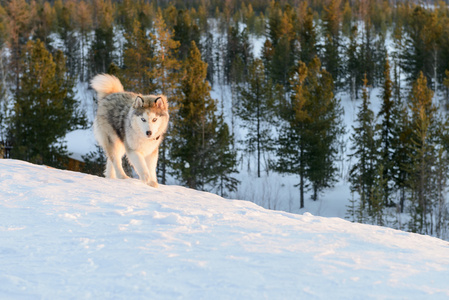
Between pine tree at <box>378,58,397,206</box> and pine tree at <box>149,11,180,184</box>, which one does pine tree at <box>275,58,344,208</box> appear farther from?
pine tree at <box>149,11,180,184</box>

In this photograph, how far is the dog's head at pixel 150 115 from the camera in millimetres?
7422

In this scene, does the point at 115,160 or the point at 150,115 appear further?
the point at 115,160

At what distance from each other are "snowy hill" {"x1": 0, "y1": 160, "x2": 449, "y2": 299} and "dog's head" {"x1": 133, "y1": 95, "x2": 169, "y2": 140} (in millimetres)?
1828

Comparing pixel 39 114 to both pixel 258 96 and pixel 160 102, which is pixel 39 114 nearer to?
pixel 258 96

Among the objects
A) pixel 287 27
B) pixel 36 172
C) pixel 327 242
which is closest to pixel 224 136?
pixel 36 172

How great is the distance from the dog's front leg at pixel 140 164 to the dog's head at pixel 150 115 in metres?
0.44

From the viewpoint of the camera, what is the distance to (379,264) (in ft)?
12.3

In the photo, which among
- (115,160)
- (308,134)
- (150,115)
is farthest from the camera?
(308,134)

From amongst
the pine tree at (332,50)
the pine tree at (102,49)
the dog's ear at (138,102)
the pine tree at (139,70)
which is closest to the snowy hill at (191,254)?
the dog's ear at (138,102)

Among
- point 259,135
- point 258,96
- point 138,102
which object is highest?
point 258,96

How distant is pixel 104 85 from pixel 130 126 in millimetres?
1701

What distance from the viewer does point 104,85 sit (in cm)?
912

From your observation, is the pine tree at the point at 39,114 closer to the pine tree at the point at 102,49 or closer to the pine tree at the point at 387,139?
the pine tree at the point at 387,139

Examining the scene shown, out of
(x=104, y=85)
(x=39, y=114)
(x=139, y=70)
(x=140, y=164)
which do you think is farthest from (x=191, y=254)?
(x=39, y=114)
